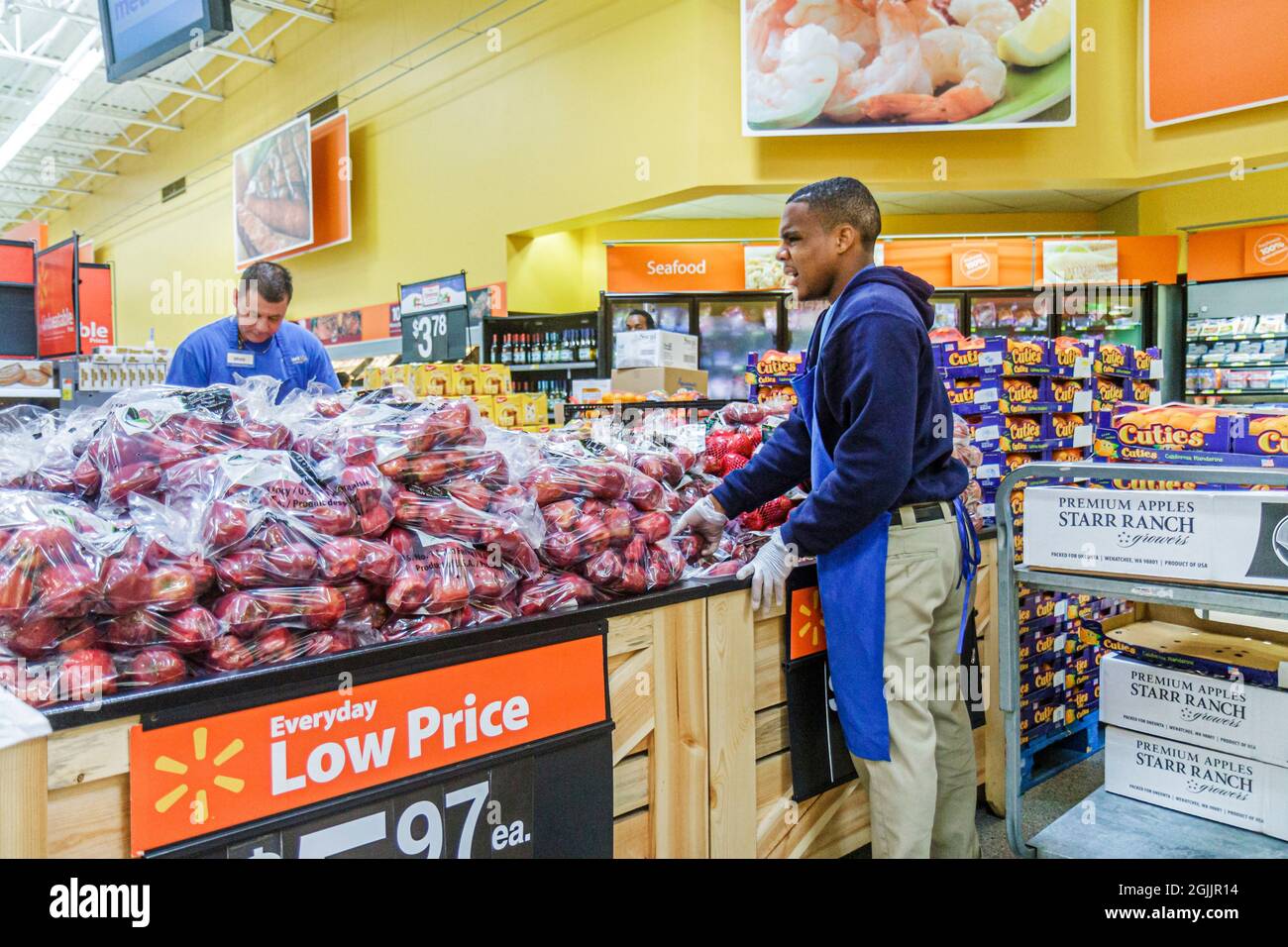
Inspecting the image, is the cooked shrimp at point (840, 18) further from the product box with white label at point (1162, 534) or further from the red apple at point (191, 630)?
the red apple at point (191, 630)

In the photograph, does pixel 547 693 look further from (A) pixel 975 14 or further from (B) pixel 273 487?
(A) pixel 975 14

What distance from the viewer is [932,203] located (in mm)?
9586

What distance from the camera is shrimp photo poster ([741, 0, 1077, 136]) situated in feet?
24.9

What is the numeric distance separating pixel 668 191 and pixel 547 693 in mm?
7034

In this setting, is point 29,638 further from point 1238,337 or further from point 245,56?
point 245,56

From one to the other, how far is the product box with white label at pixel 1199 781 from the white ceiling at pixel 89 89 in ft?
40.9

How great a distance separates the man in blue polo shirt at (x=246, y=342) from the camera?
3.69 metres

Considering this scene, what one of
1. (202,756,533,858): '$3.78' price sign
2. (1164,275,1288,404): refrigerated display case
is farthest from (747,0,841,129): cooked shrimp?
(202,756,533,858): '$3.78' price sign

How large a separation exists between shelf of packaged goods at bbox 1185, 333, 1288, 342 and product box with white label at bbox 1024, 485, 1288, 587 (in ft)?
26.0

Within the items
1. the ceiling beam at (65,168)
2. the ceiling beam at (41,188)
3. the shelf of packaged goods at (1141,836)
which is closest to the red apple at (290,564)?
the shelf of packaged goods at (1141,836)

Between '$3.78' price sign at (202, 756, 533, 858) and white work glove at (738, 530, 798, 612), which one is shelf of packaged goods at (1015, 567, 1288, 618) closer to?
white work glove at (738, 530, 798, 612)

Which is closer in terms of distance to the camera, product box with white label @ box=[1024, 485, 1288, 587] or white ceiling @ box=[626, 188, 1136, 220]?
product box with white label @ box=[1024, 485, 1288, 587]

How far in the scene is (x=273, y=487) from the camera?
1646 millimetres
